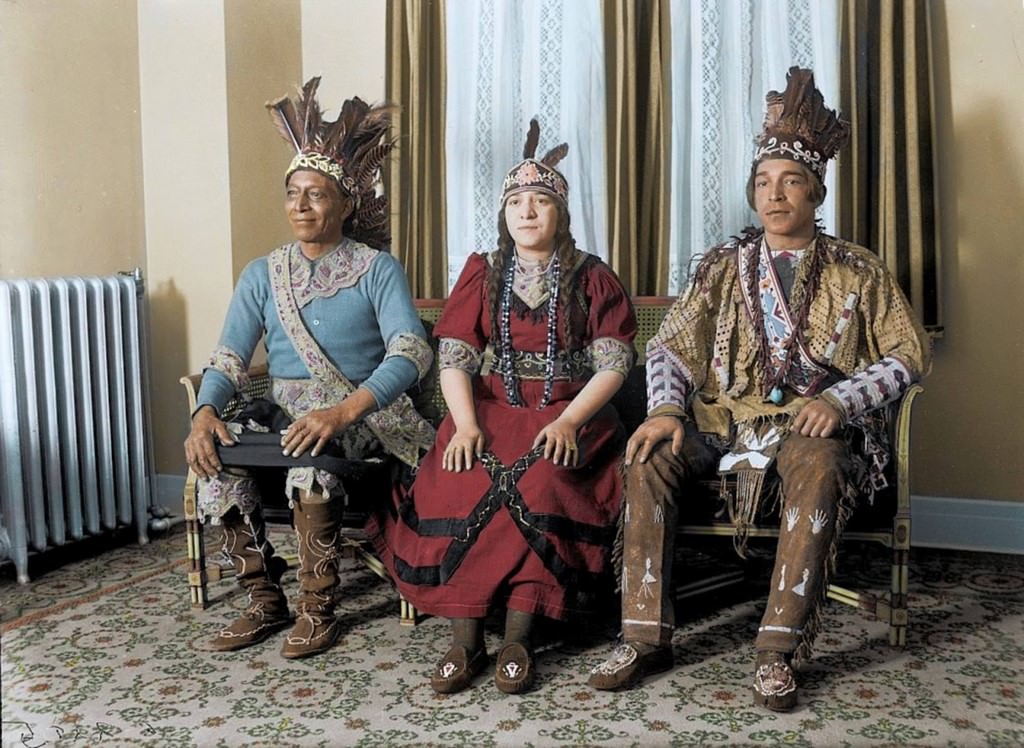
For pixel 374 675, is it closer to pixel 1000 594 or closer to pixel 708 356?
pixel 708 356

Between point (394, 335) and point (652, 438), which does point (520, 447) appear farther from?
point (394, 335)

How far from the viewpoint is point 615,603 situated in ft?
9.90

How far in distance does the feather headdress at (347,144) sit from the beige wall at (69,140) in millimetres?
960

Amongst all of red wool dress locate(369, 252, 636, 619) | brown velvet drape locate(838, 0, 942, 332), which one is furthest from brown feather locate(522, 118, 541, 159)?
brown velvet drape locate(838, 0, 942, 332)

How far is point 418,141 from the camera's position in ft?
13.5

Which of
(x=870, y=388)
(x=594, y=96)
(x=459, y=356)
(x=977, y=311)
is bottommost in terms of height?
(x=870, y=388)

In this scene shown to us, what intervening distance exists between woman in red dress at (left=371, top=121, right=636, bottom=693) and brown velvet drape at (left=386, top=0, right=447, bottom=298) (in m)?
0.93

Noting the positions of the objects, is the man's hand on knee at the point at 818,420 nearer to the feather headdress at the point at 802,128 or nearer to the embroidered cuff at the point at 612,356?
the embroidered cuff at the point at 612,356

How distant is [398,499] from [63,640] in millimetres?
1018

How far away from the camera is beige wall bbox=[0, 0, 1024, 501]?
372 centimetres

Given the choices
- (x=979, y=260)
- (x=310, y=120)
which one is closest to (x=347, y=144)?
(x=310, y=120)

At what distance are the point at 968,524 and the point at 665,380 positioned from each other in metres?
1.62

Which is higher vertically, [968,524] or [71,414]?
[71,414]

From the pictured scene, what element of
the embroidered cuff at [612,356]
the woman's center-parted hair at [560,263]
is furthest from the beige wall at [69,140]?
the embroidered cuff at [612,356]
